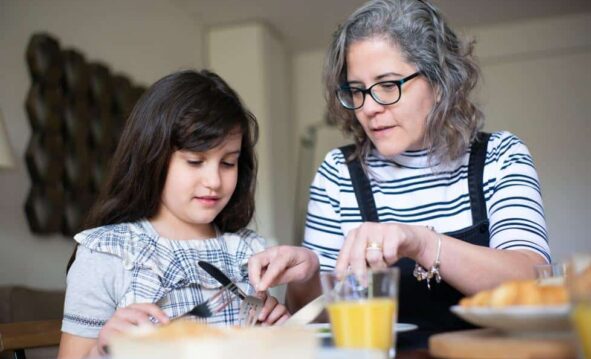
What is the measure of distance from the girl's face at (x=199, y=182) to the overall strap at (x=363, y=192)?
323 mm

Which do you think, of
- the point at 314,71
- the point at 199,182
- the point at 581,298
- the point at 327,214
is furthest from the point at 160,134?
the point at 314,71

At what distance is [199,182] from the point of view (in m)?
1.37

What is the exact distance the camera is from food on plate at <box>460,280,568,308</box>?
71 centimetres

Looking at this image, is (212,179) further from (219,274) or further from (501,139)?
(501,139)

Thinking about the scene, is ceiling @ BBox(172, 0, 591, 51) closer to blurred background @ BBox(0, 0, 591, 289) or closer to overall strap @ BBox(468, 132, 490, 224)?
blurred background @ BBox(0, 0, 591, 289)

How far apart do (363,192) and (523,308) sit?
0.92m

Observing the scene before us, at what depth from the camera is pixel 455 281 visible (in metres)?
1.16

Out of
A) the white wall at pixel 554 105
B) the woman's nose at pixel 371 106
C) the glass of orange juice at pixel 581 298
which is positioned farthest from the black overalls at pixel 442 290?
the white wall at pixel 554 105

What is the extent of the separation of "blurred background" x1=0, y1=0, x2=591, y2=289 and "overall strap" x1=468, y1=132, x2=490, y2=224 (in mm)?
2773

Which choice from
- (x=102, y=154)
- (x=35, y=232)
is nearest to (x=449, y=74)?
(x=35, y=232)

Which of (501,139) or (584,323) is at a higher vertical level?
(501,139)

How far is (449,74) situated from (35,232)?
207cm

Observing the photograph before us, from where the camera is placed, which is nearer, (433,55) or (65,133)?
(433,55)

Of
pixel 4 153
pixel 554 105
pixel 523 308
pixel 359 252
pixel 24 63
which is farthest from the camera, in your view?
pixel 554 105
